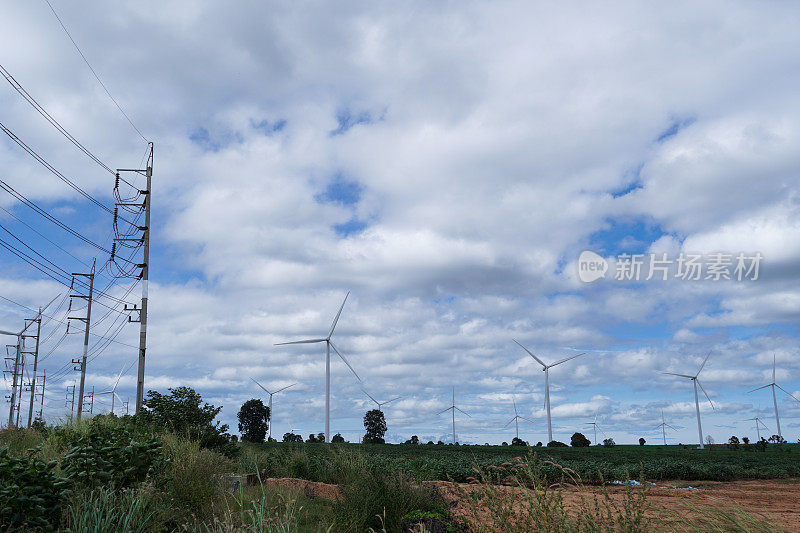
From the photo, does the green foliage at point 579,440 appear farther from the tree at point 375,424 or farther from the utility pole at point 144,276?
the utility pole at point 144,276

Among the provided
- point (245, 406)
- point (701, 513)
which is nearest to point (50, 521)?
point (701, 513)

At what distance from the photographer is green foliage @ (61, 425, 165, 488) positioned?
445 inches

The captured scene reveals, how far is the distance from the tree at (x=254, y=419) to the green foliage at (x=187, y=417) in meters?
51.8

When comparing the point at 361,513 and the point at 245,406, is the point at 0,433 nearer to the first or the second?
the point at 361,513

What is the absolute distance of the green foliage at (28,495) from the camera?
28.5 feet

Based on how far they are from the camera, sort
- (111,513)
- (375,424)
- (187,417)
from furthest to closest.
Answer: (375,424) → (187,417) → (111,513)

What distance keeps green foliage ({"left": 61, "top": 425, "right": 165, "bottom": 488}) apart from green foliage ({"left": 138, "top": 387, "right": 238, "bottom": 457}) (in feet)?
35.5

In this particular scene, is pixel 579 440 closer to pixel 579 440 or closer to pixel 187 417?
pixel 579 440

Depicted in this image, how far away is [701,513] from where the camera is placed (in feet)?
23.6

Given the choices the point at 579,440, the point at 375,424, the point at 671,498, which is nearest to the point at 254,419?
the point at 375,424

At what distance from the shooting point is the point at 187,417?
2488 centimetres

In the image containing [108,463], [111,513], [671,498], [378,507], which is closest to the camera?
[111,513]

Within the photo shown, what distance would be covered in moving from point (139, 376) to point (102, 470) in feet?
66.4

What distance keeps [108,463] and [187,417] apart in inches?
546
